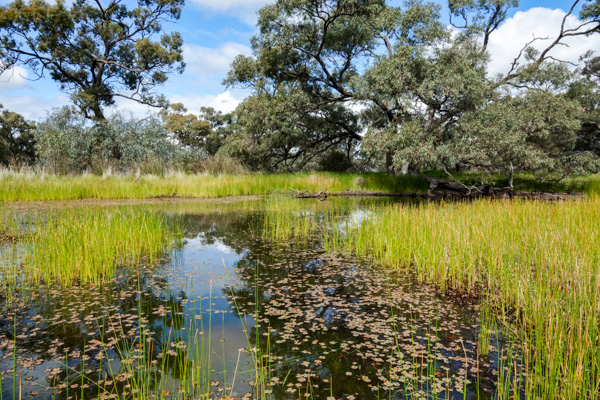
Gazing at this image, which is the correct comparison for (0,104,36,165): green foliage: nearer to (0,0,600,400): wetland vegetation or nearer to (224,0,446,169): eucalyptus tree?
(0,0,600,400): wetland vegetation

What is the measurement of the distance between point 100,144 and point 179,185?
29.6 feet

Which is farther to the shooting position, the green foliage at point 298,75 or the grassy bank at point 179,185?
the green foliage at point 298,75

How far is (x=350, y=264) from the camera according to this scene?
5258mm

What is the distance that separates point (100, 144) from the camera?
1997 cm

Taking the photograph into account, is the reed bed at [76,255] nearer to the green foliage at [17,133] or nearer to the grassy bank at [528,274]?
the grassy bank at [528,274]

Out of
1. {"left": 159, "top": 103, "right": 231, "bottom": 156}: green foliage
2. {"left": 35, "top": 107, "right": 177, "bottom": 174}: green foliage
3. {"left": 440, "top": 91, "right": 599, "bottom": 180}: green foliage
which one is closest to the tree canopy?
{"left": 440, "top": 91, "right": 599, "bottom": 180}: green foliage

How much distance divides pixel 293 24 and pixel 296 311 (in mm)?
16608

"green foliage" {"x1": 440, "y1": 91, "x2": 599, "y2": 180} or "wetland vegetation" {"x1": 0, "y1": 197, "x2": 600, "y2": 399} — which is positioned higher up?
"green foliage" {"x1": 440, "y1": 91, "x2": 599, "y2": 180}

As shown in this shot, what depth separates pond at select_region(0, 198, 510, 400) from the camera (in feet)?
7.73

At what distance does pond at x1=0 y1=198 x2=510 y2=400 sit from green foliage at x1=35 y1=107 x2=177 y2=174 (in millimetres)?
13457

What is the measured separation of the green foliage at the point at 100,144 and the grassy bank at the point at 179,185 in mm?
2737

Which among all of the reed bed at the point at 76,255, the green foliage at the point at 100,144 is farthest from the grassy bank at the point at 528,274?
the green foliage at the point at 100,144

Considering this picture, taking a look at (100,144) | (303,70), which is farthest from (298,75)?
(100,144)

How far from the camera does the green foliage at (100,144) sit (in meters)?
17.4
